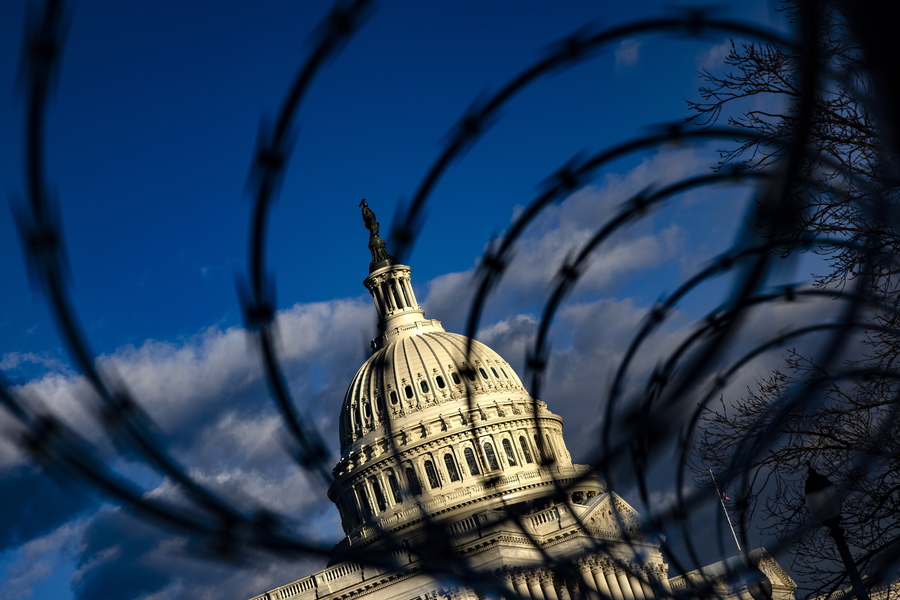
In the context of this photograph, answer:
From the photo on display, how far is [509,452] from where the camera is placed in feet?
304

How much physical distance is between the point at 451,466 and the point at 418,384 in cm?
950

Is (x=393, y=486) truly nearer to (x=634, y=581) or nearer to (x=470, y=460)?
(x=470, y=460)

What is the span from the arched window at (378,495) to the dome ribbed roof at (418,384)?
5988 mm

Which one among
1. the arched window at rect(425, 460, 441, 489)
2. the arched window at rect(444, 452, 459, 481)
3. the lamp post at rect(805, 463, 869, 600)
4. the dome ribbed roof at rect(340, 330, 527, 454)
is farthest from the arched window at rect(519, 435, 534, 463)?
the lamp post at rect(805, 463, 869, 600)

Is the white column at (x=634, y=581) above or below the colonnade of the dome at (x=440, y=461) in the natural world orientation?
below

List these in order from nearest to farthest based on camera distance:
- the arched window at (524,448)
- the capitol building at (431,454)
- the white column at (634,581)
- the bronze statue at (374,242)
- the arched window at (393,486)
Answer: the white column at (634,581)
the capitol building at (431,454)
the arched window at (393,486)
the arched window at (524,448)
the bronze statue at (374,242)

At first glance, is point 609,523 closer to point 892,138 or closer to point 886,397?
point 886,397

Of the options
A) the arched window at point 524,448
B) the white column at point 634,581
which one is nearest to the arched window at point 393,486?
the arched window at point 524,448

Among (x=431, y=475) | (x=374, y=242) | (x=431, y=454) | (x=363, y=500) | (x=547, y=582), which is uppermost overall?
(x=374, y=242)

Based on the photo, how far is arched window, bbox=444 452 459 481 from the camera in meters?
90.2

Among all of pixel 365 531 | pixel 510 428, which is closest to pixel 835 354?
pixel 365 531

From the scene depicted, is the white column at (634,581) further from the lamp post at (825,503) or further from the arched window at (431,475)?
the arched window at (431,475)

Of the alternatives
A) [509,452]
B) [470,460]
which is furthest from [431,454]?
[509,452]

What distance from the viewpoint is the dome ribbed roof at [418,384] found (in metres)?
94.2
